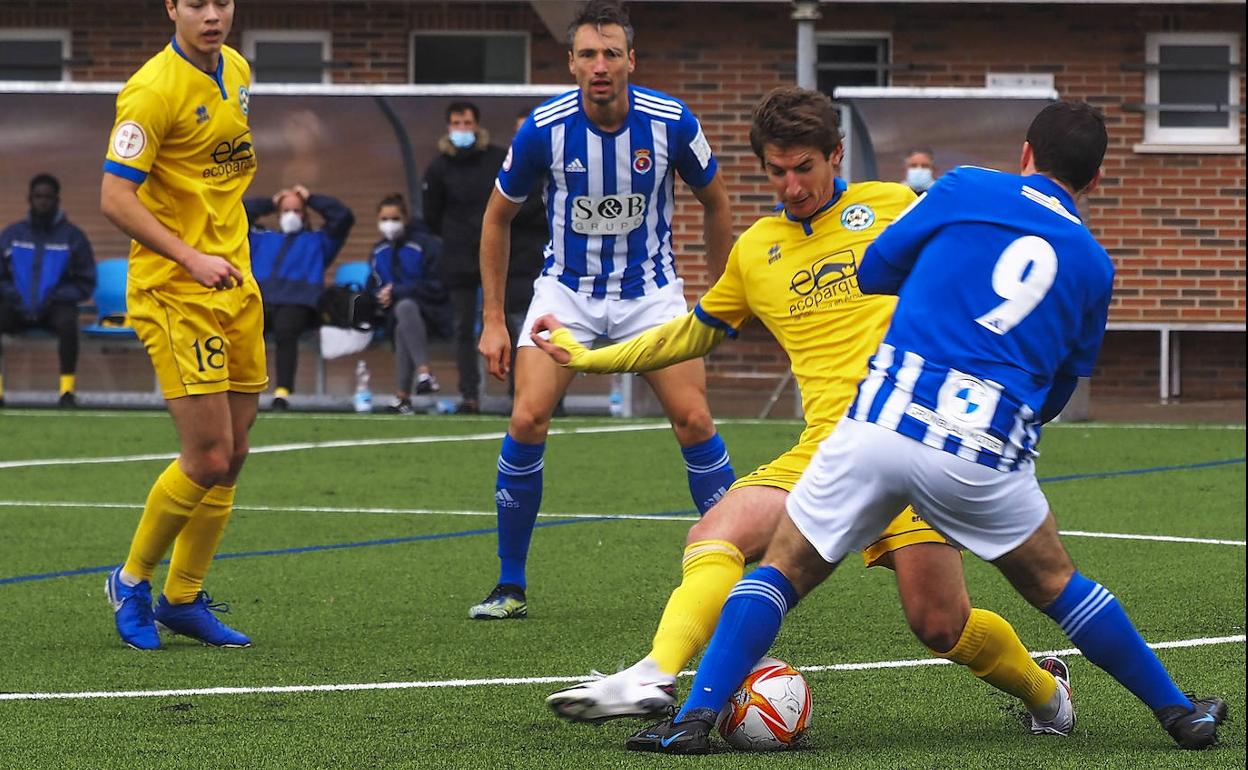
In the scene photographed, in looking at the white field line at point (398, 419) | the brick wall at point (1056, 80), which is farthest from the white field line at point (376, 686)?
the brick wall at point (1056, 80)

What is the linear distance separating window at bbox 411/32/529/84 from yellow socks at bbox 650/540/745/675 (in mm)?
15104

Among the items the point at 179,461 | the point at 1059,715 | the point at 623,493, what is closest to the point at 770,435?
the point at 623,493

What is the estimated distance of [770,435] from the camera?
13930 millimetres

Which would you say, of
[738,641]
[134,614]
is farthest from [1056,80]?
[738,641]

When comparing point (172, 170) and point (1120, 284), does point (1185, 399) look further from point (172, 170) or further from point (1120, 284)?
point (172, 170)

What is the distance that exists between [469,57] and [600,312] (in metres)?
13.2

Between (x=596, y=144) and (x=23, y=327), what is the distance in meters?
10.4

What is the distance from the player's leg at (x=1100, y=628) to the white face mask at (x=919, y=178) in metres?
11.0

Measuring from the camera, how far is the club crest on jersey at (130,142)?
21.4ft

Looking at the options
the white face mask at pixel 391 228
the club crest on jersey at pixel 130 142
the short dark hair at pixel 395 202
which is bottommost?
the white face mask at pixel 391 228

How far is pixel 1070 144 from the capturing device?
15.9ft

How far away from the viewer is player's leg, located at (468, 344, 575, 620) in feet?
24.2

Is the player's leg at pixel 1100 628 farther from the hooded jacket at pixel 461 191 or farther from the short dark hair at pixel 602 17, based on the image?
the hooded jacket at pixel 461 191

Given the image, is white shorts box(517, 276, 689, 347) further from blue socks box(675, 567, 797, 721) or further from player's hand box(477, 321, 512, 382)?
blue socks box(675, 567, 797, 721)
